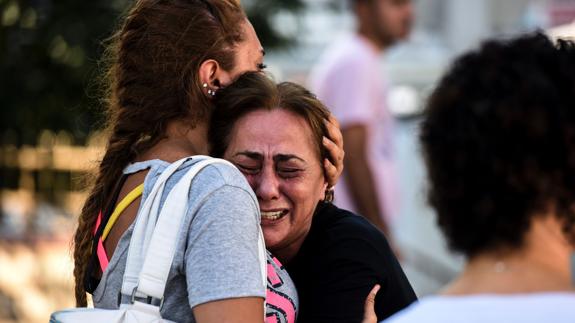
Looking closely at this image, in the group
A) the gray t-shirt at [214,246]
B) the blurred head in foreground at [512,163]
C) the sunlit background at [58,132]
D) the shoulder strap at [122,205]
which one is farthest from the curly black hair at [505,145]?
the sunlit background at [58,132]

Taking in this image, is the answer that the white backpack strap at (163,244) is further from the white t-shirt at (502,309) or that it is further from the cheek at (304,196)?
the white t-shirt at (502,309)

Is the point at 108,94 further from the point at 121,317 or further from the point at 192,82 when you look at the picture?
the point at 121,317

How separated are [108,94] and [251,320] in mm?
866

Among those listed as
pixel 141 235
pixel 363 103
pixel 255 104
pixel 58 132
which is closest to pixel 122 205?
pixel 141 235

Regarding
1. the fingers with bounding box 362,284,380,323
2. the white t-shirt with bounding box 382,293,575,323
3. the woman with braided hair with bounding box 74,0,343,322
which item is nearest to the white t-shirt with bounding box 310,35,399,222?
the woman with braided hair with bounding box 74,0,343,322

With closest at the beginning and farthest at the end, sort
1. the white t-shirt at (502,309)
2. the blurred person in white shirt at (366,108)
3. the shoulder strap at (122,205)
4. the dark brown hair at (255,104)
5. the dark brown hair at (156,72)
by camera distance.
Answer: the white t-shirt at (502,309), the shoulder strap at (122,205), the dark brown hair at (156,72), the dark brown hair at (255,104), the blurred person in white shirt at (366,108)

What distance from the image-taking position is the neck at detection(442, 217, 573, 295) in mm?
1867

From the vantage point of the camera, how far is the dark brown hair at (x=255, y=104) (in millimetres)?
2891

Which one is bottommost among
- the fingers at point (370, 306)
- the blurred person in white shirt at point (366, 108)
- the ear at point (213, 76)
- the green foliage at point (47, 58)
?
the fingers at point (370, 306)

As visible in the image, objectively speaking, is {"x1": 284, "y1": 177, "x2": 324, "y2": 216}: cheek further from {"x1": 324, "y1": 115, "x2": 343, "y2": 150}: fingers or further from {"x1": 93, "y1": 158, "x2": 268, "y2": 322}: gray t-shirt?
{"x1": 93, "y1": 158, "x2": 268, "y2": 322}: gray t-shirt

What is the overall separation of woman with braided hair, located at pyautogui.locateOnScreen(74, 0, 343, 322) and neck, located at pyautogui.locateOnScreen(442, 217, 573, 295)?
640 mm

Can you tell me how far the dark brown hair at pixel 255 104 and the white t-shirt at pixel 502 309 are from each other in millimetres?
1124

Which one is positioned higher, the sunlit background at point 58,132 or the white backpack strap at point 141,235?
the sunlit background at point 58,132

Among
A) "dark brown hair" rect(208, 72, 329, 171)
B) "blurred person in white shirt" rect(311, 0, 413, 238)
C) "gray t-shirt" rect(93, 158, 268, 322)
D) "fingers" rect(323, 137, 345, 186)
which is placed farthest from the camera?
"blurred person in white shirt" rect(311, 0, 413, 238)
